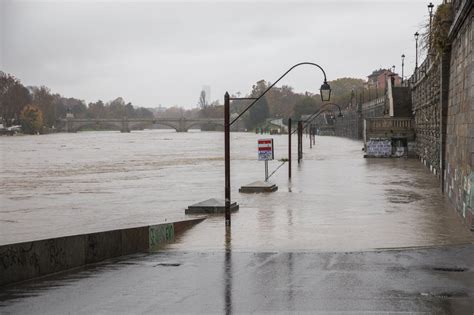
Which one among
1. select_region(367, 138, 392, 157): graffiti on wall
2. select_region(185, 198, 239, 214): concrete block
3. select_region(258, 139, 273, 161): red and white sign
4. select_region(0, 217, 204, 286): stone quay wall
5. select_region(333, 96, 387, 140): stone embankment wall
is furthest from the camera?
select_region(333, 96, 387, 140): stone embankment wall

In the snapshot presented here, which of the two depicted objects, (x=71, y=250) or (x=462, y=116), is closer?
(x=71, y=250)

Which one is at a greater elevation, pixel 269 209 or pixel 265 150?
pixel 265 150

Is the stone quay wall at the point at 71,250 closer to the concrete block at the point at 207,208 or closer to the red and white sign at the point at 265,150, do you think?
the concrete block at the point at 207,208

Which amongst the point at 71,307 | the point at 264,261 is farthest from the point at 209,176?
the point at 71,307

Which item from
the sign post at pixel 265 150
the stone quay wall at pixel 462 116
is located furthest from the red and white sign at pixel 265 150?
the stone quay wall at pixel 462 116

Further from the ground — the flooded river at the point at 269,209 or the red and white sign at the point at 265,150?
the red and white sign at the point at 265,150

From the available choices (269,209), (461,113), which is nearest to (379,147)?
(269,209)

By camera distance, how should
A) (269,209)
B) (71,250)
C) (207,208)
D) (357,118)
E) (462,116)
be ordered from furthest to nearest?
(357,118) < (269,209) < (207,208) < (462,116) < (71,250)

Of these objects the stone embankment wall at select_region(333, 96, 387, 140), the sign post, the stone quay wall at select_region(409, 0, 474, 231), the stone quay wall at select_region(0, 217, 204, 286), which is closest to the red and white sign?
the sign post

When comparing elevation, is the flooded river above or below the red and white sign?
below

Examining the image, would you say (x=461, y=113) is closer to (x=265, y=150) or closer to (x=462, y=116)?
(x=462, y=116)

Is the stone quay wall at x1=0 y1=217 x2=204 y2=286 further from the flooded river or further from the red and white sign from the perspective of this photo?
the red and white sign

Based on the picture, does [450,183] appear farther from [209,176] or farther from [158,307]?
[209,176]

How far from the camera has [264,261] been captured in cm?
1374
